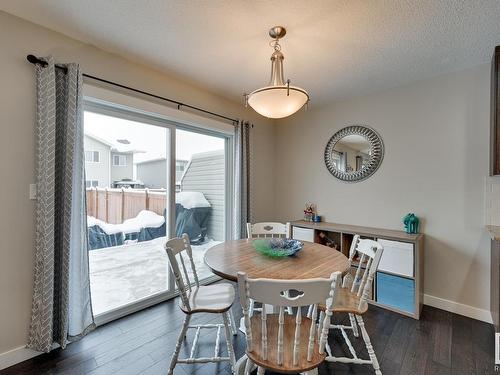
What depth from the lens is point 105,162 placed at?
7.76ft

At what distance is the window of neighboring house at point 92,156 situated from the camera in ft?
7.32

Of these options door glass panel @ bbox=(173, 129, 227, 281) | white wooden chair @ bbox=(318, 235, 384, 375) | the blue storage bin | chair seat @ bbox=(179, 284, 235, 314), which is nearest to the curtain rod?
door glass panel @ bbox=(173, 129, 227, 281)

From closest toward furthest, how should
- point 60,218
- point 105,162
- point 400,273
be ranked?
1. point 60,218
2. point 105,162
3. point 400,273

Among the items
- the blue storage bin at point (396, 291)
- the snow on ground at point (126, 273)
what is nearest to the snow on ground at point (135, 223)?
the snow on ground at point (126, 273)

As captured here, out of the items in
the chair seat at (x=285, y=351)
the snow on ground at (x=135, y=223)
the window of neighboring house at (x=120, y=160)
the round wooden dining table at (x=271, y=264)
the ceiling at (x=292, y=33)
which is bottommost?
the chair seat at (x=285, y=351)

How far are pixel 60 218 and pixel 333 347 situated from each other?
2313 millimetres

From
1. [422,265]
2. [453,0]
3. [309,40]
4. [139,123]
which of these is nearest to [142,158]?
[139,123]

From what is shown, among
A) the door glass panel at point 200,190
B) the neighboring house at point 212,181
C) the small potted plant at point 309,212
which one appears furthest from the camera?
the small potted plant at point 309,212

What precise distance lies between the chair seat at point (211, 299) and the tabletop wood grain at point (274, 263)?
0.26 metres

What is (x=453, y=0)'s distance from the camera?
158 centimetres

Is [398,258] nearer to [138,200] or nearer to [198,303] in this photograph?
[198,303]

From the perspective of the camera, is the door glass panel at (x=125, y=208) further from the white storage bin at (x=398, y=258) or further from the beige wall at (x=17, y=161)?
the white storage bin at (x=398, y=258)

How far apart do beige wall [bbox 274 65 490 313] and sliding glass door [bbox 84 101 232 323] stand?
6.16 ft

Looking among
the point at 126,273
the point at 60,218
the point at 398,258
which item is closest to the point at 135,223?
the point at 126,273
